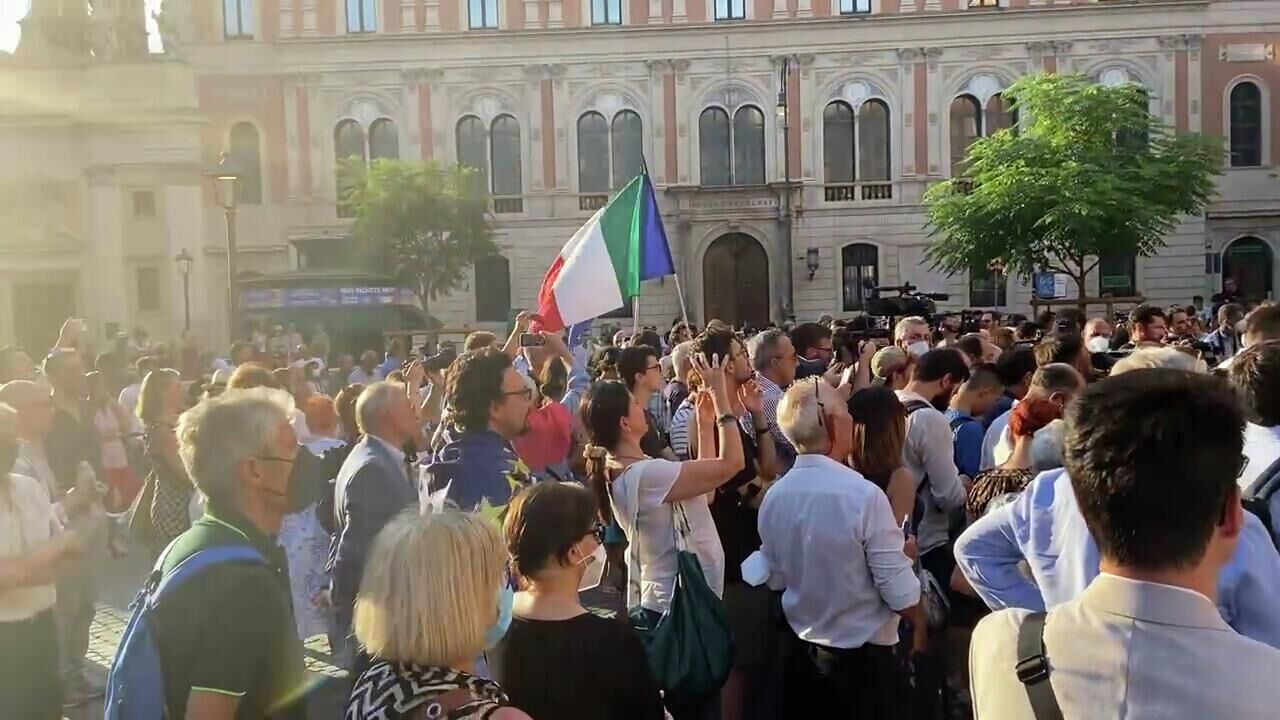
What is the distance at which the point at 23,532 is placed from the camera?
16.0 feet

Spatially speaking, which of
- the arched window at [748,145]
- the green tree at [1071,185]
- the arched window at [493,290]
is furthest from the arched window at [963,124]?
the arched window at [493,290]

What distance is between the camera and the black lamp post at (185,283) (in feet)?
104

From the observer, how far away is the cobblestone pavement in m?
6.53

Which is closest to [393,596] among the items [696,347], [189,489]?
[696,347]

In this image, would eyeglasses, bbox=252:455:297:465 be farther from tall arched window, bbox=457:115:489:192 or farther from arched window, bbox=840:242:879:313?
tall arched window, bbox=457:115:489:192

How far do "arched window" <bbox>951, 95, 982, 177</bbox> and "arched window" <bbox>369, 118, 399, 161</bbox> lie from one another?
1735 centimetres

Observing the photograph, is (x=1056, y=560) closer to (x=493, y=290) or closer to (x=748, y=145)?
(x=748, y=145)

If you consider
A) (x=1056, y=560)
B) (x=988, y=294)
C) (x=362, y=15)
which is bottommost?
(x=1056, y=560)

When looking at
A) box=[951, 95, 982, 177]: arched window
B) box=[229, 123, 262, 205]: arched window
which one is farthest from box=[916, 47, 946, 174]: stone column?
box=[229, 123, 262, 205]: arched window

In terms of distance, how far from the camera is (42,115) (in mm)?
33188

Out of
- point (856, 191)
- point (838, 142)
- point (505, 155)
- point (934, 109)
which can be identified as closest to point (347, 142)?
point (505, 155)

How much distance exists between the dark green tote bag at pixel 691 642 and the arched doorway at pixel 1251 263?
122 ft

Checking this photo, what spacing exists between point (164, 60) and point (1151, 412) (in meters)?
36.5

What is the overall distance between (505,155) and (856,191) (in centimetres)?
1111
